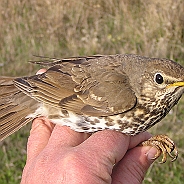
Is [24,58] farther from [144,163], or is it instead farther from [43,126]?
[144,163]

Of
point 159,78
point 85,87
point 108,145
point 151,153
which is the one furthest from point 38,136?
point 159,78

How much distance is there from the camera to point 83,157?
2.20 meters

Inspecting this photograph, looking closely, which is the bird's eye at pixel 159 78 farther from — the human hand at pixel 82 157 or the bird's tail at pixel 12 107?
the bird's tail at pixel 12 107

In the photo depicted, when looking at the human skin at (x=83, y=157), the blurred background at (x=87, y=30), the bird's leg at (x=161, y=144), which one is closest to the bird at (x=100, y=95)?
the bird's leg at (x=161, y=144)

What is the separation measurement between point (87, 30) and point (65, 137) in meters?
4.16

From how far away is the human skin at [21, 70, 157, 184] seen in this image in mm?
2164

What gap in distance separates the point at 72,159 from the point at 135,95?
83cm

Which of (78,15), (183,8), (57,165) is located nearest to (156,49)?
(183,8)

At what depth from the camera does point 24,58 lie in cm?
613

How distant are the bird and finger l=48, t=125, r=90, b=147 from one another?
0.18ft

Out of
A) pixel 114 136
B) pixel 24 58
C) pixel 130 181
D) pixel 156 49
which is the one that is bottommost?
pixel 24 58

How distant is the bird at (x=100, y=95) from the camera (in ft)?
8.96

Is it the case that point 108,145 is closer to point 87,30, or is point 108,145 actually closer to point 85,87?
point 85,87

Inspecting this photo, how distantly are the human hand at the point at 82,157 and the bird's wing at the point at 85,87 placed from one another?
7.3 inches
